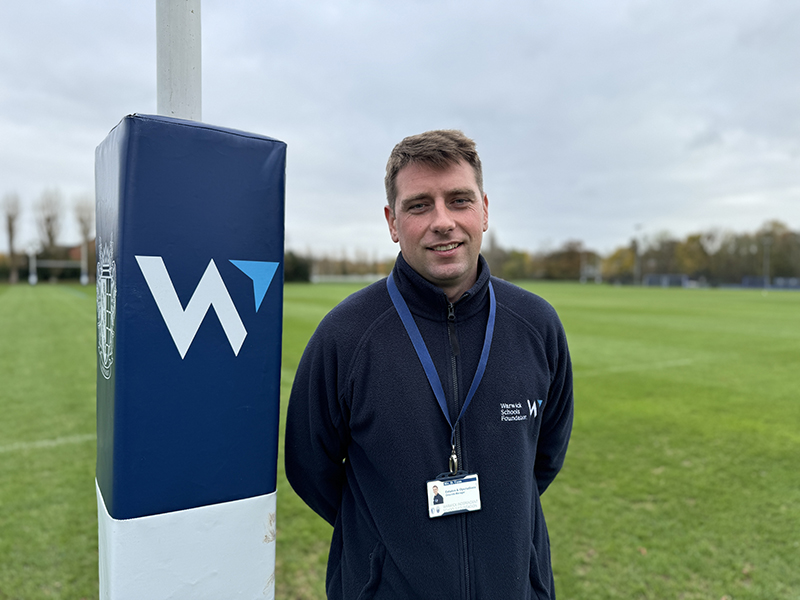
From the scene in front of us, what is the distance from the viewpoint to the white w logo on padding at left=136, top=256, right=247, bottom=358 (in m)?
1.45

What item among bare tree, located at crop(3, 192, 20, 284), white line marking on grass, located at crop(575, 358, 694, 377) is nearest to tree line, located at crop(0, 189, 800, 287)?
bare tree, located at crop(3, 192, 20, 284)

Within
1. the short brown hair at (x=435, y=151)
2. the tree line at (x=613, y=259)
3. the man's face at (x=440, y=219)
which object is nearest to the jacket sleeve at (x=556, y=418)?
the man's face at (x=440, y=219)

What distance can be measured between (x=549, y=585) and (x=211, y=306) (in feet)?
5.34

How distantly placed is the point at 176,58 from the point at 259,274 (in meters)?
0.72

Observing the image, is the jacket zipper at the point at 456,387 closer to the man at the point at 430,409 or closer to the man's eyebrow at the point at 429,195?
the man at the point at 430,409

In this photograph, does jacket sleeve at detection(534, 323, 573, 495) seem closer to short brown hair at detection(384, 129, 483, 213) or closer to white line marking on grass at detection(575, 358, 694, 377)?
short brown hair at detection(384, 129, 483, 213)

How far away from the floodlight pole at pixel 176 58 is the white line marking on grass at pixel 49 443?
5901 millimetres

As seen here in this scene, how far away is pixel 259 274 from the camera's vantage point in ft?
5.35

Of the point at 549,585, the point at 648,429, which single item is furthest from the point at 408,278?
the point at 648,429

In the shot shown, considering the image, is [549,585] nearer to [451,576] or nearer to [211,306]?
[451,576]

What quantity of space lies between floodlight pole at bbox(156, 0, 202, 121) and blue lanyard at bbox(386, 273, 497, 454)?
912 mm

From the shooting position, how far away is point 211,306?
1.55 meters

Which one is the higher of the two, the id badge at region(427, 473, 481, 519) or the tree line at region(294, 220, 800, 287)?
the tree line at region(294, 220, 800, 287)

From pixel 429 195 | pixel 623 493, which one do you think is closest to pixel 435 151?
pixel 429 195
